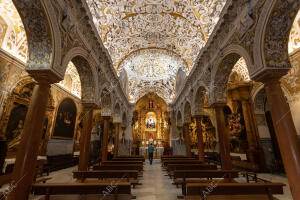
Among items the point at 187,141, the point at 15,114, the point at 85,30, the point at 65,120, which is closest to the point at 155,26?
the point at 85,30

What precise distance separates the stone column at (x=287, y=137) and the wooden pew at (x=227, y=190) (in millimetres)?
354

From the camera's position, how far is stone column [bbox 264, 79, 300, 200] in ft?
10.1

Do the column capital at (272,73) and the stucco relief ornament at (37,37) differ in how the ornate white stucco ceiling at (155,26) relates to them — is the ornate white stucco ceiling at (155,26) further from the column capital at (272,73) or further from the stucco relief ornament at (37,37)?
the column capital at (272,73)

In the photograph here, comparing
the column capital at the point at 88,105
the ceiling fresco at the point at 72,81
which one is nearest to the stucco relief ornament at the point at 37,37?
the column capital at the point at 88,105

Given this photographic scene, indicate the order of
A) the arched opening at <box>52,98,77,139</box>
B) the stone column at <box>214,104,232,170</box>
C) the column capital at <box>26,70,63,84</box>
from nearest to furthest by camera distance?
1. the column capital at <box>26,70,63,84</box>
2. the stone column at <box>214,104,232,170</box>
3. the arched opening at <box>52,98,77,139</box>

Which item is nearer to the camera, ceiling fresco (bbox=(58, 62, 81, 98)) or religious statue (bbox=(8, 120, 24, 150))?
religious statue (bbox=(8, 120, 24, 150))

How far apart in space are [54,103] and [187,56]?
9.51 m

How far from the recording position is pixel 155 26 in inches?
388

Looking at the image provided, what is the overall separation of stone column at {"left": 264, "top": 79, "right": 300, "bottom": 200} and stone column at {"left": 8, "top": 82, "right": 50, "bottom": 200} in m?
5.59

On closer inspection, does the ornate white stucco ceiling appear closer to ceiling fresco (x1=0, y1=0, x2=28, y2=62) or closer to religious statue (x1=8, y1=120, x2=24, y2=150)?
ceiling fresco (x1=0, y1=0, x2=28, y2=62)

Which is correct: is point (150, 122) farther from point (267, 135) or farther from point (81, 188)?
point (81, 188)

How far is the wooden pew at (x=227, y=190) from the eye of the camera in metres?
2.80

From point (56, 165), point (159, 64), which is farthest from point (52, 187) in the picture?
point (159, 64)

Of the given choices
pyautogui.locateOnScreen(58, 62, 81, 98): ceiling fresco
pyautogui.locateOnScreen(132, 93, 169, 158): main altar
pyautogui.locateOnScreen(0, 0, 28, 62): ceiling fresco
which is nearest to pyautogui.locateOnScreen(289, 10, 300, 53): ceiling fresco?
pyautogui.locateOnScreen(0, 0, 28, 62): ceiling fresco
